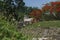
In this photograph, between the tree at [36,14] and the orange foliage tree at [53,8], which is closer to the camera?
the orange foliage tree at [53,8]

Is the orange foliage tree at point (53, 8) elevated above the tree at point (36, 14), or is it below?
above

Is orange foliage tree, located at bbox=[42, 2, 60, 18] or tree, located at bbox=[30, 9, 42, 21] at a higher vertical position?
orange foliage tree, located at bbox=[42, 2, 60, 18]

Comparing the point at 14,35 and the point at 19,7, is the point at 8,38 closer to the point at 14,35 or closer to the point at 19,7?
the point at 14,35

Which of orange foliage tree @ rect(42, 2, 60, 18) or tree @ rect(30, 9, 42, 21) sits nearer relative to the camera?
orange foliage tree @ rect(42, 2, 60, 18)

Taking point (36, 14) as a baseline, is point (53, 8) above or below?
above

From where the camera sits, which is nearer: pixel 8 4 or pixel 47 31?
pixel 8 4

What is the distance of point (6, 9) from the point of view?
9938mm

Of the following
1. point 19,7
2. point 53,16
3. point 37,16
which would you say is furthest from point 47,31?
point 53,16

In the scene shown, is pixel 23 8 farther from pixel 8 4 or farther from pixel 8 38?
pixel 8 38

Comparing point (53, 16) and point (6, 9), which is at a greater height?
point (6, 9)

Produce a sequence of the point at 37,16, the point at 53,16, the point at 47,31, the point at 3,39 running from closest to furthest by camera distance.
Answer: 1. the point at 3,39
2. the point at 47,31
3. the point at 37,16
4. the point at 53,16

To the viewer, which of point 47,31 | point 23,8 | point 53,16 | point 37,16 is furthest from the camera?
point 53,16

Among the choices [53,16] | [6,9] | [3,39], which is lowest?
[53,16]

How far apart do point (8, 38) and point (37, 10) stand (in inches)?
604
